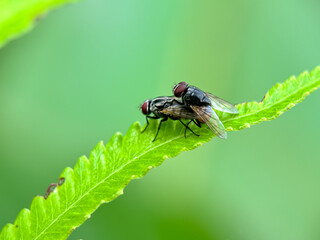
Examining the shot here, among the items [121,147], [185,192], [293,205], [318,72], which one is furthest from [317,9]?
[121,147]

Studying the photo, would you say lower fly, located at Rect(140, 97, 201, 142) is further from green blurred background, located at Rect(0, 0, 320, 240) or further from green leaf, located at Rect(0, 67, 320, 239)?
green blurred background, located at Rect(0, 0, 320, 240)

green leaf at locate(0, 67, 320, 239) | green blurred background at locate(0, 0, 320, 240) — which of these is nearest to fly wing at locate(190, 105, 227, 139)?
green leaf at locate(0, 67, 320, 239)

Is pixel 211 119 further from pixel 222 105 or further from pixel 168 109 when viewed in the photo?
pixel 168 109

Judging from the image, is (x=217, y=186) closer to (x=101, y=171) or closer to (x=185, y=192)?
(x=185, y=192)

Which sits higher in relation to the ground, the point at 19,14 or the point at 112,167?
the point at 19,14

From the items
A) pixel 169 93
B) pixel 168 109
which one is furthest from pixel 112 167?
pixel 169 93

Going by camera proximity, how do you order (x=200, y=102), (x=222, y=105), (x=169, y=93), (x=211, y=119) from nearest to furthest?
(x=211, y=119)
(x=222, y=105)
(x=200, y=102)
(x=169, y=93)

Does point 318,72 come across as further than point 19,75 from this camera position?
No
